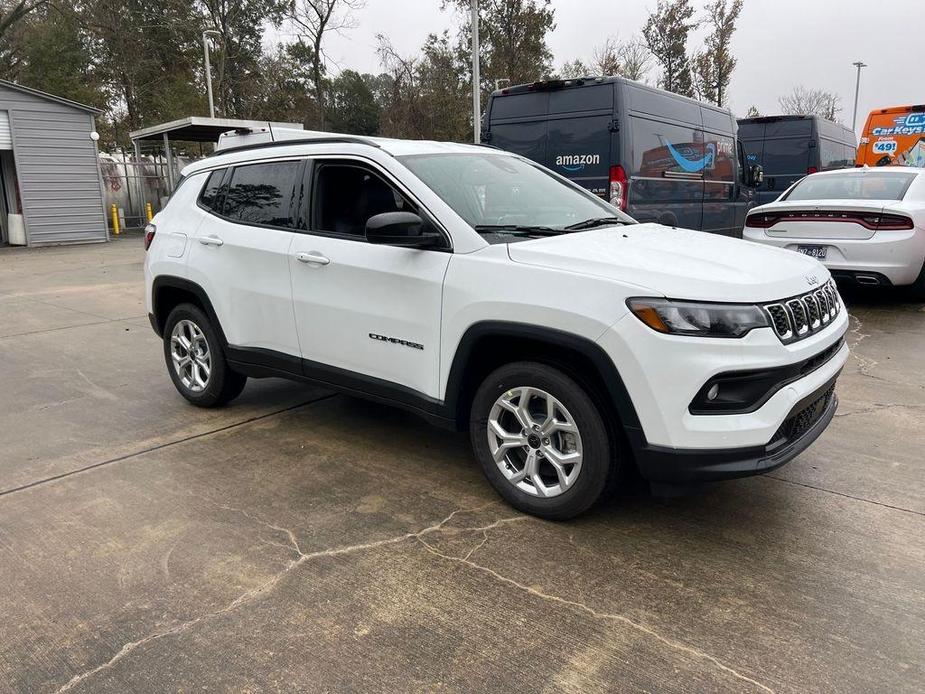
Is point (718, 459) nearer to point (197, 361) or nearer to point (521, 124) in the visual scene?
point (197, 361)

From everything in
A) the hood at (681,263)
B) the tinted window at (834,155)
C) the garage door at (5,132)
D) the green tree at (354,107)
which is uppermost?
the green tree at (354,107)

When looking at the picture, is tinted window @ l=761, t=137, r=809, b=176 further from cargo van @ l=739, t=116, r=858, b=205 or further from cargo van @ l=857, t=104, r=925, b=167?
cargo van @ l=857, t=104, r=925, b=167

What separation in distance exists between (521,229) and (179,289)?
271 centimetres

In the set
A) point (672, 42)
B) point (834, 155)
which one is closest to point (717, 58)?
point (672, 42)

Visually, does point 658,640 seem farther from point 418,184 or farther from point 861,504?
point 418,184

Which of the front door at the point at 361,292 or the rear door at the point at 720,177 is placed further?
the rear door at the point at 720,177

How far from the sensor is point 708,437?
2.85 metres

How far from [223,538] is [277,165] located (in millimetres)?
2307

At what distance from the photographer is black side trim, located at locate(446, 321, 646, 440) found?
9.67 ft

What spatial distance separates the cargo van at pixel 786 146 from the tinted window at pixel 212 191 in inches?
512

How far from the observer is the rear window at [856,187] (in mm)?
8008

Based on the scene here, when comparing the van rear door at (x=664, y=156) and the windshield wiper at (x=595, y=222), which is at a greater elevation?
the van rear door at (x=664, y=156)

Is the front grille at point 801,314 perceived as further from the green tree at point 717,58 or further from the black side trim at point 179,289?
the green tree at point 717,58

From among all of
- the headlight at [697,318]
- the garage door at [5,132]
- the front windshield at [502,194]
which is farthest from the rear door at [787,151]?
the garage door at [5,132]
